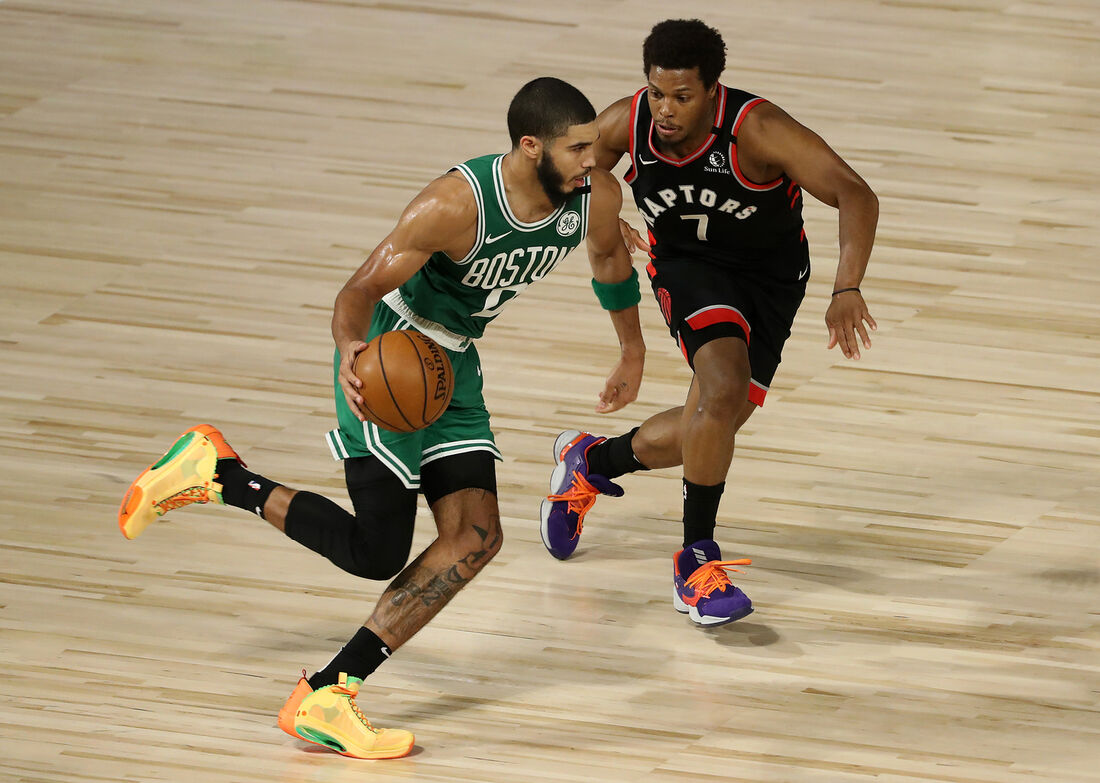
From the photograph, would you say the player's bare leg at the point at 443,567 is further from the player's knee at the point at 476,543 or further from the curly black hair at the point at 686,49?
the curly black hair at the point at 686,49

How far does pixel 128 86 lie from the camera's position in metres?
9.35

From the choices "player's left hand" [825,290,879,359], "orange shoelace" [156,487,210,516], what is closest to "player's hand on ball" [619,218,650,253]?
"player's left hand" [825,290,879,359]

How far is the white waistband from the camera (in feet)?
14.4

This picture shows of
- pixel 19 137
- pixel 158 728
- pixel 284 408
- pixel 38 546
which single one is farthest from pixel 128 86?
pixel 158 728

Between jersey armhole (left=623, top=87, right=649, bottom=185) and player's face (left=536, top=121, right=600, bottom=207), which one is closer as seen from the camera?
player's face (left=536, top=121, right=600, bottom=207)

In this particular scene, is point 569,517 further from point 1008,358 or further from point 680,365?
point 1008,358

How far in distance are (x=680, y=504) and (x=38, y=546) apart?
198cm

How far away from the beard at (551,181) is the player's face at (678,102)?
21.9 inches

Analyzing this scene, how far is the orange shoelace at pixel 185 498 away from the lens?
460 cm

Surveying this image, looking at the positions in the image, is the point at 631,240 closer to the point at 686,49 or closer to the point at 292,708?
the point at 686,49

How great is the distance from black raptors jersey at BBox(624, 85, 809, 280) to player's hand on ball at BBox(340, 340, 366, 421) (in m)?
1.26

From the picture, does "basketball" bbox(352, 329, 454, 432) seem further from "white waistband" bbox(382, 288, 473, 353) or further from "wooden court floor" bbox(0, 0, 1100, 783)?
"wooden court floor" bbox(0, 0, 1100, 783)

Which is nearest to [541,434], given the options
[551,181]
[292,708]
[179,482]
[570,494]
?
[570,494]

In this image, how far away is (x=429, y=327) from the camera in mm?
4402
